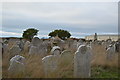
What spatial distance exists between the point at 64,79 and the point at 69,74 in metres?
0.69

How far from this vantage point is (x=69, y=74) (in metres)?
7.73

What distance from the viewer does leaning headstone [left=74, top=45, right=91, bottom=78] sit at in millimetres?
7204

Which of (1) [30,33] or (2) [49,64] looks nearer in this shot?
(2) [49,64]

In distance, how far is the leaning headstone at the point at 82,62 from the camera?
7204 mm

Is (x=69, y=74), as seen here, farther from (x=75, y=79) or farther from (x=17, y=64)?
(x=17, y=64)

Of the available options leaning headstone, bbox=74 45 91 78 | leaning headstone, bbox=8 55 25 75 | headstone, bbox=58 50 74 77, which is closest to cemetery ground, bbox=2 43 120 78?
headstone, bbox=58 50 74 77

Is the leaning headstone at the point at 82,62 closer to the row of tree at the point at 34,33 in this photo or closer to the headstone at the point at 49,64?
the headstone at the point at 49,64

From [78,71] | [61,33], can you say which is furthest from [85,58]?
[61,33]

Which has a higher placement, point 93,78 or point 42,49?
point 42,49

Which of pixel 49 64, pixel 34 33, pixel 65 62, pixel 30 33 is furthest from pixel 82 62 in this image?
pixel 34 33

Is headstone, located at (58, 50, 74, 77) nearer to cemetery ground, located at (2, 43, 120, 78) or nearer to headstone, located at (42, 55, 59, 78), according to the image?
cemetery ground, located at (2, 43, 120, 78)

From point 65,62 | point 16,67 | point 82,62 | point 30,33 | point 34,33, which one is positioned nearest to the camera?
point 16,67

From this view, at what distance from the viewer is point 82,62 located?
23.7 ft

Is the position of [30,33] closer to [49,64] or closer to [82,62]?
[49,64]
